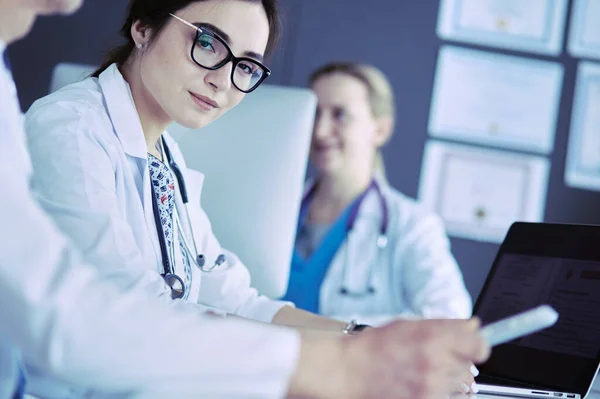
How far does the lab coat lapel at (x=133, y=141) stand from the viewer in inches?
43.3

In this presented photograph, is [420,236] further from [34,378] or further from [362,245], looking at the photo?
[34,378]

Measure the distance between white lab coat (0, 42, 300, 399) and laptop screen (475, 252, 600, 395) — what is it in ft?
1.96

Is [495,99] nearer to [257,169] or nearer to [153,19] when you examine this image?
[257,169]

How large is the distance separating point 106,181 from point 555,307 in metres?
0.65

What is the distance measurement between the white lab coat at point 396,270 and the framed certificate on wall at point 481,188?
1.89 feet

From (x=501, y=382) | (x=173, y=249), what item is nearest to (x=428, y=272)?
(x=501, y=382)

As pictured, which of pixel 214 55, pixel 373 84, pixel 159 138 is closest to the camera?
pixel 214 55

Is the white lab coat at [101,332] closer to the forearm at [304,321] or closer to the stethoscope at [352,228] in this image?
the forearm at [304,321]

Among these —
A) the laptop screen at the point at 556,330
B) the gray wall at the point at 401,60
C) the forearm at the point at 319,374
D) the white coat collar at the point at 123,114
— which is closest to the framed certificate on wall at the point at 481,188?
the gray wall at the point at 401,60

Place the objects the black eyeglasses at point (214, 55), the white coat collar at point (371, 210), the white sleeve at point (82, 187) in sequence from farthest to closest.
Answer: the white coat collar at point (371, 210)
the black eyeglasses at point (214, 55)
the white sleeve at point (82, 187)

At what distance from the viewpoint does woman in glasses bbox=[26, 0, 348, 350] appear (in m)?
0.93

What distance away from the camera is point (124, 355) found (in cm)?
58

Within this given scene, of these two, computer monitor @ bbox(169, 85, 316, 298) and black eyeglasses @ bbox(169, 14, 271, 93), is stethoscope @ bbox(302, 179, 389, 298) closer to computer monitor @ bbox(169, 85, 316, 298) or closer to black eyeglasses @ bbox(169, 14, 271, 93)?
computer monitor @ bbox(169, 85, 316, 298)

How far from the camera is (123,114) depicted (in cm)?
112
